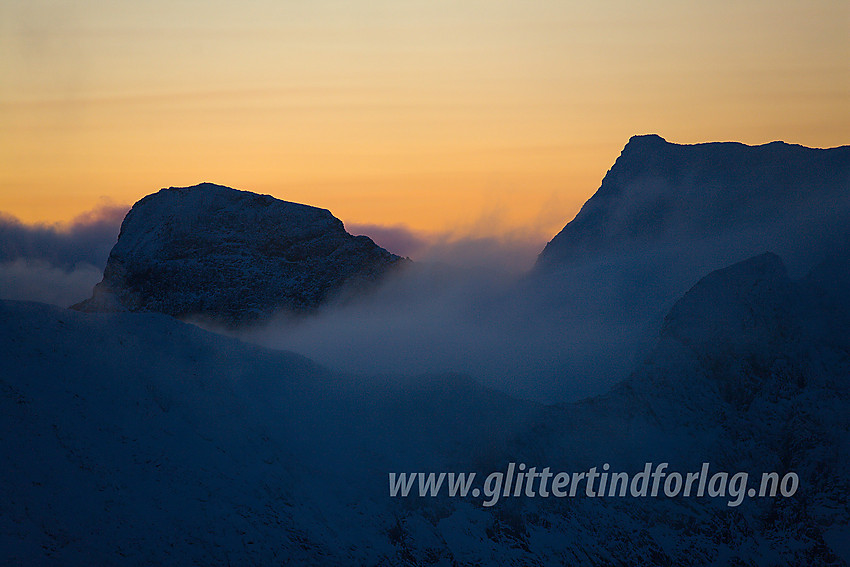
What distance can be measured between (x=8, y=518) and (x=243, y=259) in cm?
7391

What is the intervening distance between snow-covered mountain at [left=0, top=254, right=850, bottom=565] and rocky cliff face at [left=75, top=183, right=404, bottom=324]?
172ft

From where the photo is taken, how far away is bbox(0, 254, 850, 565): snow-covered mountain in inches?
1447

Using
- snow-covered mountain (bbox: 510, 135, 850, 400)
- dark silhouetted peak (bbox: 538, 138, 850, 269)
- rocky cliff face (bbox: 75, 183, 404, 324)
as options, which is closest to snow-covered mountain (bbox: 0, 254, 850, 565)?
snow-covered mountain (bbox: 510, 135, 850, 400)

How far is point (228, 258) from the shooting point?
346 feet

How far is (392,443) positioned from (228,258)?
62.6 metres

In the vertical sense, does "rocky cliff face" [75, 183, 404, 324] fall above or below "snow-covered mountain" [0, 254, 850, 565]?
above

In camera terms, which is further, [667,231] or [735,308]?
[667,231]

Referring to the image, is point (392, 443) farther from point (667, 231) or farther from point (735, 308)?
point (667, 231)

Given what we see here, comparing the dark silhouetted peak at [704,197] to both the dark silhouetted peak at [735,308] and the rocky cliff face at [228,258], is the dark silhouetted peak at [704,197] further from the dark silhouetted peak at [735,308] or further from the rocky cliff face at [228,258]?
the rocky cliff face at [228,258]

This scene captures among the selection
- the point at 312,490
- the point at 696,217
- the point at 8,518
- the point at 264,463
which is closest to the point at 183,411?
the point at 264,463

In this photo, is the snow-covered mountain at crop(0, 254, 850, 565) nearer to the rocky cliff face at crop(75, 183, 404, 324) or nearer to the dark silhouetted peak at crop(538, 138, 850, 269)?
the dark silhouetted peak at crop(538, 138, 850, 269)

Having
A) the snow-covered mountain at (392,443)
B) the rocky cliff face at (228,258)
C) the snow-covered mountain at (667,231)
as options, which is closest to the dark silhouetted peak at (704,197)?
the snow-covered mountain at (667,231)

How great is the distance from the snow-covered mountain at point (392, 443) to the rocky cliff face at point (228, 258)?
5242 centimetres

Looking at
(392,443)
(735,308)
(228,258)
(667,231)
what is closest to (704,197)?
(667,231)
